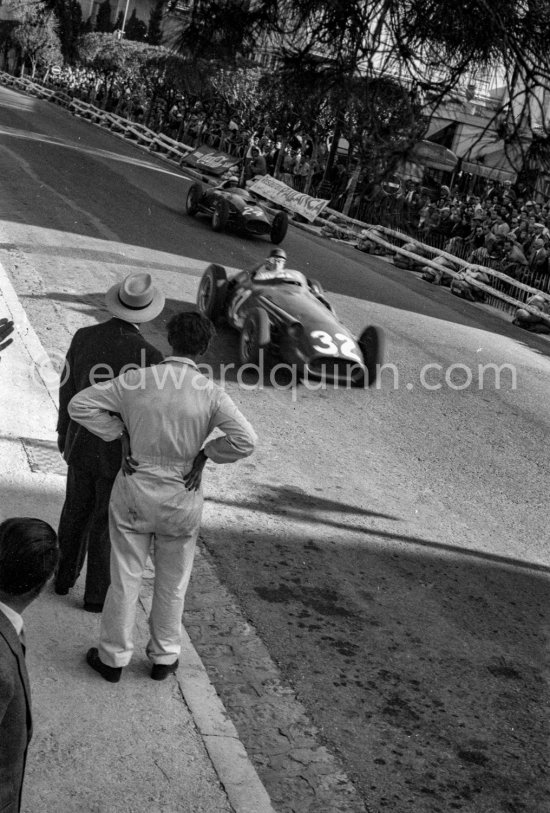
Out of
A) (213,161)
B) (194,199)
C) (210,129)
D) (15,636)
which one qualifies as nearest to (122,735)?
(15,636)

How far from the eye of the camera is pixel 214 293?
12008mm

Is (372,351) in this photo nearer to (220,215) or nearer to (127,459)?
(127,459)

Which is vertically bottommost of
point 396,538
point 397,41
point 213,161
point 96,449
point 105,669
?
point 396,538

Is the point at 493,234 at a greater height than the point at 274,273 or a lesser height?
greater

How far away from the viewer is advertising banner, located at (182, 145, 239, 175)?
30.2 metres

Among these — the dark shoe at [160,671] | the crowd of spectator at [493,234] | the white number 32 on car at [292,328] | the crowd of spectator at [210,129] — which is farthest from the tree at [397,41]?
the crowd of spectator at [493,234]

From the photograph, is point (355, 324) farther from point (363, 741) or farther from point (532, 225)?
point (363, 741)

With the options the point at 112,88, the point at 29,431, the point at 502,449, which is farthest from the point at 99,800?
the point at 112,88

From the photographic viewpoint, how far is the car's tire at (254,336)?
34.8 ft

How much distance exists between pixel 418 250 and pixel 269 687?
20.0 metres

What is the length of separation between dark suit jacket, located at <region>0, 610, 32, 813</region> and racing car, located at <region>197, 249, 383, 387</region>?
7.80 m

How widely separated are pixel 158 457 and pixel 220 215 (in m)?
16.5

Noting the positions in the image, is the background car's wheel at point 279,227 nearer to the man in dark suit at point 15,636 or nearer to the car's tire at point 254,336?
the car's tire at point 254,336

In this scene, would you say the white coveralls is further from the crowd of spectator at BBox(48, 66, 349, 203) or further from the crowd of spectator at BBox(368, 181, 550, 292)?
the crowd of spectator at BBox(368, 181, 550, 292)
